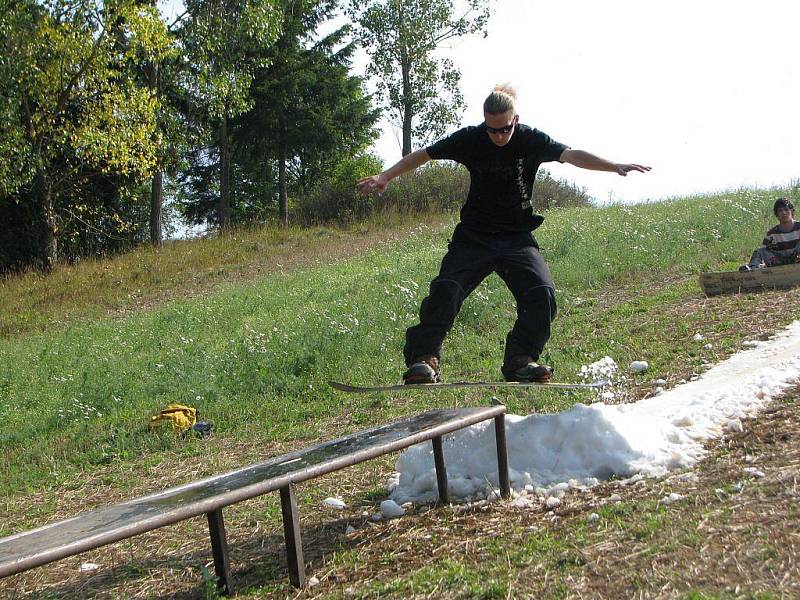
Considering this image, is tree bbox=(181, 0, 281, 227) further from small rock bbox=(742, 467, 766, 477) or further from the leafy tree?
small rock bbox=(742, 467, 766, 477)

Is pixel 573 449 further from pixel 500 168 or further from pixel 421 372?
pixel 500 168

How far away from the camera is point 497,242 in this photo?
5.81 metres

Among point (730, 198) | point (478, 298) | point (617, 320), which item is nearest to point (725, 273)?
point (617, 320)

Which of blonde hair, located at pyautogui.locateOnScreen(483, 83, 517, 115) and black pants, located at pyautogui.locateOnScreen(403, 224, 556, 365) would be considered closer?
blonde hair, located at pyautogui.locateOnScreen(483, 83, 517, 115)

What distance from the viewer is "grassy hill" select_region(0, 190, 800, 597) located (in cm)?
499

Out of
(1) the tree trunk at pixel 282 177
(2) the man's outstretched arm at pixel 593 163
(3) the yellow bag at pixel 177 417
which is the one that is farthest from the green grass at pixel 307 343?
(1) the tree trunk at pixel 282 177

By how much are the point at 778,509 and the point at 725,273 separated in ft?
25.4

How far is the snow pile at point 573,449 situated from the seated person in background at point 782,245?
583 centimetres

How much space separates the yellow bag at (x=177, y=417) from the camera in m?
8.21

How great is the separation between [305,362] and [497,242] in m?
4.45

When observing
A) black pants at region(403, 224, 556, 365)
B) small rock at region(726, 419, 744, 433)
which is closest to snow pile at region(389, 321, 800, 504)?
small rock at region(726, 419, 744, 433)

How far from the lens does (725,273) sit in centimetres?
1113

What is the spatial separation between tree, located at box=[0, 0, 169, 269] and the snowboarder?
657 inches

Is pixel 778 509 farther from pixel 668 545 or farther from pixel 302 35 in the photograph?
pixel 302 35
